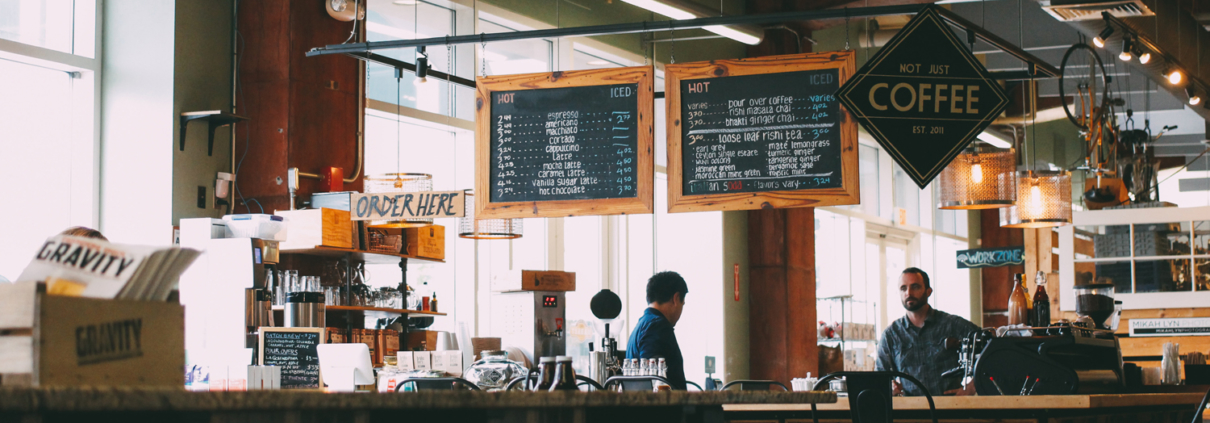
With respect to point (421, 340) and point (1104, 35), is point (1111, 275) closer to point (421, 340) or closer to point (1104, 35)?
point (1104, 35)

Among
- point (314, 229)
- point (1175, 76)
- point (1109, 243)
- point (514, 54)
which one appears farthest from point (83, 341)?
point (1109, 243)

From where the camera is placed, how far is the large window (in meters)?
5.57

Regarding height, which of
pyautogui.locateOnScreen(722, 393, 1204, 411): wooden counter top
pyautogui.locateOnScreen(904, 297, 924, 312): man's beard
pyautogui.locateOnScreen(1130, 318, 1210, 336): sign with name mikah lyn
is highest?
pyautogui.locateOnScreen(904, 297, 924, 312): man's beard

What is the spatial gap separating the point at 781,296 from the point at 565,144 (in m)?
4.84

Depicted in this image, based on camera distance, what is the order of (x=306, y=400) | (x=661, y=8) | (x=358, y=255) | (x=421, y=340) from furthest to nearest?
1. (x=661, y=8)
2. (x=421, y=340)
3. (x=358, y=255)
4. (x=306, y=400)

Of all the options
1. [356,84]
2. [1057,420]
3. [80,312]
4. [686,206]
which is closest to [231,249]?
[356,84]

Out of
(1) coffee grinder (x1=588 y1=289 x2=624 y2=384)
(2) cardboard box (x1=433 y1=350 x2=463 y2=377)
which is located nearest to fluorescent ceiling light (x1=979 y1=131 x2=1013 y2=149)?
(1) coffee grinder (x1=588 y1=289 x2=624 y2=384)

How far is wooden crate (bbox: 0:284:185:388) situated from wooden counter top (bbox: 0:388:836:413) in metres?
0.06

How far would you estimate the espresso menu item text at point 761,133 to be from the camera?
4750 mm

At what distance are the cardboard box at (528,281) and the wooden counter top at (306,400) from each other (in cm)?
436

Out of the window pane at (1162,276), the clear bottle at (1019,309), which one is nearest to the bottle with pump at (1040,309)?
the clear bottle at (1019,309)

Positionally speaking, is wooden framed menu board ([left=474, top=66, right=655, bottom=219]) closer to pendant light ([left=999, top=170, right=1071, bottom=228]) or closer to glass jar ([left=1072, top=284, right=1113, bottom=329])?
glass jar ([left=1072, top=284, right=1113, bottom=329])

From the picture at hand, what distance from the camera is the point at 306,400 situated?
58.9 inches

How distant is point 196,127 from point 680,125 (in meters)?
2.67
